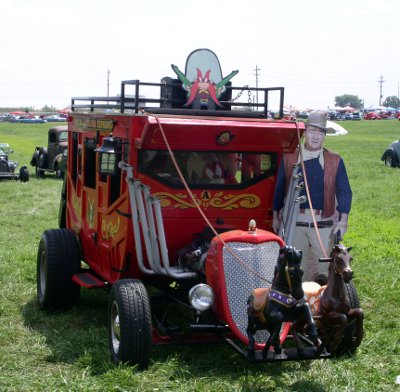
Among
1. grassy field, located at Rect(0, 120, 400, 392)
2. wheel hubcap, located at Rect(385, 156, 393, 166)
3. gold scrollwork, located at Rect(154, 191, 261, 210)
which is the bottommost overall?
grassy field, located at Rect(0, 120, 400, 392)

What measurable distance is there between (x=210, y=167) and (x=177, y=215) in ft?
1.83

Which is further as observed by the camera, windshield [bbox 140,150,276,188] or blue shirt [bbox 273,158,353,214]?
blue shirt [bbox 273,158,353,214]

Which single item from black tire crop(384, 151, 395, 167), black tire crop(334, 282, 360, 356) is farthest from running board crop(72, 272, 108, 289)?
black tire crop(384, 151, 395, 167)

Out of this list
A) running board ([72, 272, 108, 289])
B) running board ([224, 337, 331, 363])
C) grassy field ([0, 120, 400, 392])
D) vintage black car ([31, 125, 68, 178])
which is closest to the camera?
running board ([224, 337, 331, 363])

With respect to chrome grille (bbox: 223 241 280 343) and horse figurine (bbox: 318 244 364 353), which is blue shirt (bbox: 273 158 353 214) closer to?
chrome grille (bbox: 223 241 280 343)

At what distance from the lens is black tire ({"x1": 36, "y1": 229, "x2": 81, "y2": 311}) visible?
8266mm

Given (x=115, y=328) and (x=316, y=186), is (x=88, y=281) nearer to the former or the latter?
(x=115, y=328)

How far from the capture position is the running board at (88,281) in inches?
307

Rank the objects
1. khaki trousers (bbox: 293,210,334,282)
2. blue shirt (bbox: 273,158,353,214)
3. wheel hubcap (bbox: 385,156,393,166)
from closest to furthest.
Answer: blue shirt (bbox: 273,158,353,214), khaki trousers (bbox: 293,210,334,282), wheel hubcap (bbox: 385,156,393,166)

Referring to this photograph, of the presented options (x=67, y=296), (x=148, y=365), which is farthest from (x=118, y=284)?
(x=67, y=296)

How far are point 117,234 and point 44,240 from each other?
1425 mm

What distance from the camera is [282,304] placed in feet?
18.8

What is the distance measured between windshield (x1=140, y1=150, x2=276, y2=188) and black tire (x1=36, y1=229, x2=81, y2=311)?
1.73m

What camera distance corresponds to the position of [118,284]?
21.7 feet
